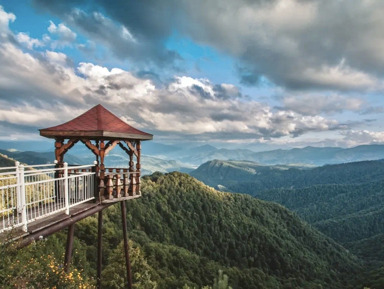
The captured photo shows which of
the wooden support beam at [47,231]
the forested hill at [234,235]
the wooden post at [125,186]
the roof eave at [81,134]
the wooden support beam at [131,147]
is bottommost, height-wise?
the forested hill at [234,235]

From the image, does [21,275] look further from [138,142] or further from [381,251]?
[381,251]

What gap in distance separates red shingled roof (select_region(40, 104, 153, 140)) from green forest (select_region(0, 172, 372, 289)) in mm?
17976

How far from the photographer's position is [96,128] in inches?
508

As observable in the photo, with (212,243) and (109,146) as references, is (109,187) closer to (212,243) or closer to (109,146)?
(109,146)

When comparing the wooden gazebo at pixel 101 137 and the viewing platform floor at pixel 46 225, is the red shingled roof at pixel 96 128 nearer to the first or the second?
the wooden gazebo at pixel 101 137

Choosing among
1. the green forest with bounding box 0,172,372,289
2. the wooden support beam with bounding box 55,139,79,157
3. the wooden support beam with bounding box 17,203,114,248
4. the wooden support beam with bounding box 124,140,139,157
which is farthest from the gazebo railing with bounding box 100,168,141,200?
the green forest with bounding box 0,172,372,289

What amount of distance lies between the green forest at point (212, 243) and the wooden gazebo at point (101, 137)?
16798 mm

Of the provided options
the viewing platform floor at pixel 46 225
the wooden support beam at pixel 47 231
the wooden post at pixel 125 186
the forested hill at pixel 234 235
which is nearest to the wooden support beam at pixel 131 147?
the wooden post at pixel 125 186

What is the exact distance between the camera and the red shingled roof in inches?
494

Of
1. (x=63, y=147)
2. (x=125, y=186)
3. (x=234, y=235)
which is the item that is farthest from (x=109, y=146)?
(x=234, y=235)

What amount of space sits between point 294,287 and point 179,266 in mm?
54363

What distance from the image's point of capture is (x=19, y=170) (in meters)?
8.46

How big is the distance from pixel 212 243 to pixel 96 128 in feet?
322

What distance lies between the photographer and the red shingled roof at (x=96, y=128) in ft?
41.2
